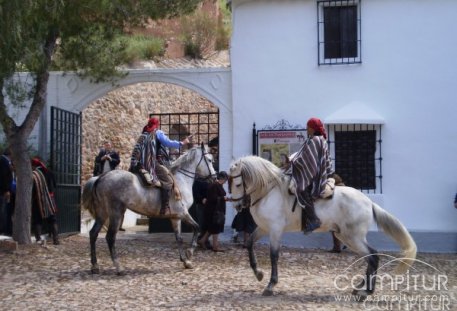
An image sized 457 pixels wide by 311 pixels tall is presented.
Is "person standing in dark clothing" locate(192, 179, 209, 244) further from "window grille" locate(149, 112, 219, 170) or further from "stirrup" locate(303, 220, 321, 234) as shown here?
"stirrup" locate(303, 220, 321, 234)

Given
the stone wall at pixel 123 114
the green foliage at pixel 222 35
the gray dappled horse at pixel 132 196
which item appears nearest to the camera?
the gray dappled horse at pixel 132 196

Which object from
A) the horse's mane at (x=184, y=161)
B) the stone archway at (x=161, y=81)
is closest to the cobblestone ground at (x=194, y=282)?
the horse's mane at (x=184, y=161)

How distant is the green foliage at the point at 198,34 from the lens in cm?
2869

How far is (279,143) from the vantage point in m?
14.1

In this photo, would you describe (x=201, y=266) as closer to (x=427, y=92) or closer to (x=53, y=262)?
(x=53, y=262)

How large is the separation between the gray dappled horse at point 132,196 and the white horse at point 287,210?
7.50 feet

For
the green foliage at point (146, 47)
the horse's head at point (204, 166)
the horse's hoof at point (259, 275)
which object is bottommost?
the horse's hoof at point (259, 275)

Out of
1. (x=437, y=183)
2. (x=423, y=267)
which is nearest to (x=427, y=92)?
(x=437, y=183)

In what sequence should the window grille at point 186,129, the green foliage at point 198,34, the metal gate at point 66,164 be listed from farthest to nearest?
the green foliage at point 198,34 < the window grille at point 186,129 < the metal gate at point 66,164

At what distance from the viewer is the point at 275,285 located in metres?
8.94

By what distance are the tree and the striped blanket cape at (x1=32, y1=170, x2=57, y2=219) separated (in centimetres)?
42

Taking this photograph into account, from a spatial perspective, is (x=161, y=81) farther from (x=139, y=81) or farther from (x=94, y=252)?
(x=94, y=252)

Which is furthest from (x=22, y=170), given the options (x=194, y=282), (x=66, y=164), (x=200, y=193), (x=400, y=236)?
(x=400, y=236)

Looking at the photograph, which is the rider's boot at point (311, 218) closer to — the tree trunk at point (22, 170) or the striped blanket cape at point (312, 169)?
the striped blanket cape at point (312, 169)
